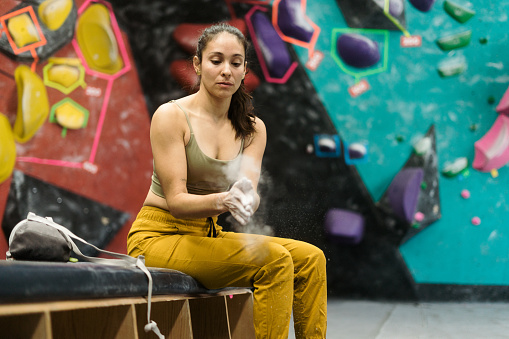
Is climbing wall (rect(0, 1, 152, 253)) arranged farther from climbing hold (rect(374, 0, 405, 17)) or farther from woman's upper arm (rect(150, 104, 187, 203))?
woman's upper arm (rect(150, 104, 187, 203))

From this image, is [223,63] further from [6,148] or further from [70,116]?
[6,148]

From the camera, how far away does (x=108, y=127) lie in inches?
148

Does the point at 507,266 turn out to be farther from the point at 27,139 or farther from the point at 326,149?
the point at 27,139

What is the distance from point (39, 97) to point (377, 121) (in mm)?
A: 2223

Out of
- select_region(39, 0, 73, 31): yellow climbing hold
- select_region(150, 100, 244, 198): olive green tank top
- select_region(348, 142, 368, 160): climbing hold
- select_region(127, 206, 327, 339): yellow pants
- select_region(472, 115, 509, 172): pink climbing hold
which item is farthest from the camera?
select_region(39, 0, 73, 31): yellow climbing hold

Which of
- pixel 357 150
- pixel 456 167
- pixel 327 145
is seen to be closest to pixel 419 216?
pixel 456 167

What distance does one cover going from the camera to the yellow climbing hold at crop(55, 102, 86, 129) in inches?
144

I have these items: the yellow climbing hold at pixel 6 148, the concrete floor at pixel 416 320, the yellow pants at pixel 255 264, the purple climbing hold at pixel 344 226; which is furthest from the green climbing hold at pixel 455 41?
the yellow climbing hold at pixel 6 148

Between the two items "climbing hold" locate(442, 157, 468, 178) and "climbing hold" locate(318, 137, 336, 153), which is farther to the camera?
"climbing hold" locate(318, 137, 336, 153)

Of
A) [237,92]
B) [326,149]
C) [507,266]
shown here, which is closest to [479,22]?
[326,149]

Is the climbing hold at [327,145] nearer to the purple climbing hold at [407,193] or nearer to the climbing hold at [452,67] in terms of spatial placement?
the purple climbing hold at [407,193]

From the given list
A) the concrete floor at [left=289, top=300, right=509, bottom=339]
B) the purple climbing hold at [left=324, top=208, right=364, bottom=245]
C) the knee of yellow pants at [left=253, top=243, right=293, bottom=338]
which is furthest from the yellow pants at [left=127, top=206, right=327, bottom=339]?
the purple climbing hold at [left=324, top=208, right=364, bottom=245]

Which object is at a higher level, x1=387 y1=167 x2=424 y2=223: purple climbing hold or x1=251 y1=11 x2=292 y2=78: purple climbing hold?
x1=251 y1=11 x2=292 y2=78: purple climbing hold

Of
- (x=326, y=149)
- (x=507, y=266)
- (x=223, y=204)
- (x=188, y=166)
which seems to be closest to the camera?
(x=223, y=204)
